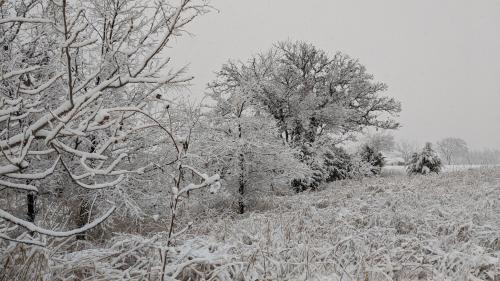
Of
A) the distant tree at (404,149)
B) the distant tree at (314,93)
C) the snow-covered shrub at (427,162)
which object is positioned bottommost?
the snow-covered shrub at (427,162)

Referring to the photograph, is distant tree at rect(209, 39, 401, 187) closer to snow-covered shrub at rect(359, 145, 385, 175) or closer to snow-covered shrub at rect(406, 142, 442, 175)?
snow-covered shrub at rect(406, 142, 442, 175)

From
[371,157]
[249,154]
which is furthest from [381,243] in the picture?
[371,157]

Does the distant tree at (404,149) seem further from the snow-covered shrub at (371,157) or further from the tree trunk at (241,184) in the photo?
the tree trunk at (241,184)

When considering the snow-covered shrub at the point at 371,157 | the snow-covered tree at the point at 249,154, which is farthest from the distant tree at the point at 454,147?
the snow-covered tree at the point at 249,154

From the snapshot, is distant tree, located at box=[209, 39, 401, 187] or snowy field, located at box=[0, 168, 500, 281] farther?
distant tree, located at box=[209, 39, 401, 187]

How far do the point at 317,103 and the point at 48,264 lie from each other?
58.7 feet

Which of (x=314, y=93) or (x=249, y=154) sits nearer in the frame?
(x=249, y=154)

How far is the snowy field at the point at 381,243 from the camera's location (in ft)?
10.2

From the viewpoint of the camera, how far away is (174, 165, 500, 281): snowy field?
3119 mm

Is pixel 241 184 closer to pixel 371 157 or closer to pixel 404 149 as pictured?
pixel 371 157

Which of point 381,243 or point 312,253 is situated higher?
point 312,253

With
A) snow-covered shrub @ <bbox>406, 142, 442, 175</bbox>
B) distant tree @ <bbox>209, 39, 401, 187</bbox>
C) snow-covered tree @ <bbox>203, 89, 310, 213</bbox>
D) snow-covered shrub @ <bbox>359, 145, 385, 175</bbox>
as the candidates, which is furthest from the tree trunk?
snow-covered shrub @ <bbox>359, 145, 385, 175</bbox>

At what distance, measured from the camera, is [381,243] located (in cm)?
429

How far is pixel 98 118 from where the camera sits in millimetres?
1644
